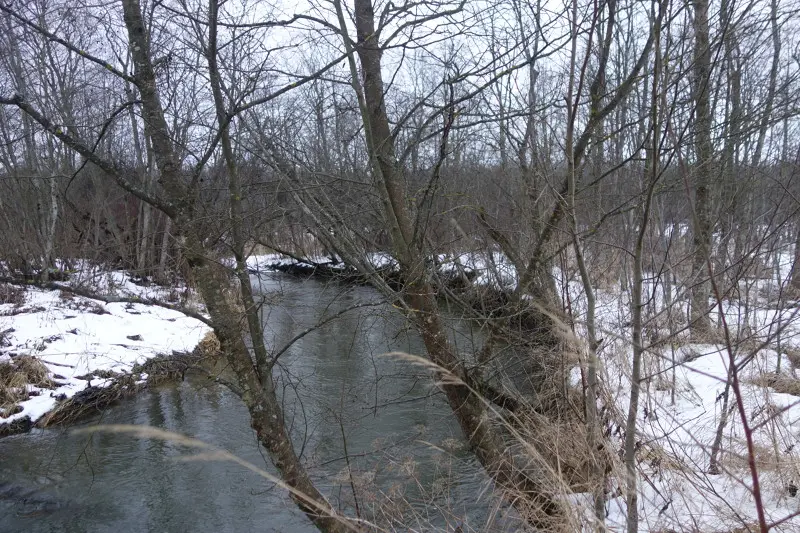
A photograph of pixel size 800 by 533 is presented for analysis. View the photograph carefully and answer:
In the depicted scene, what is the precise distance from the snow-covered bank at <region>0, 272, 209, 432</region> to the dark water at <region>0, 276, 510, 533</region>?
628 millimetres

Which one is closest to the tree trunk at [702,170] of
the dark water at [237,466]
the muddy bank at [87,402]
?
the dark water at [237,466]

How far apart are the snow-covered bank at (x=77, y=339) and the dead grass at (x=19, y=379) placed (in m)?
0.07

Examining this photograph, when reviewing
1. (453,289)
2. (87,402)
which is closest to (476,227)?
(453,289)

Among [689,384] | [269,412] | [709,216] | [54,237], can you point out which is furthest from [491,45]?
[54,237]

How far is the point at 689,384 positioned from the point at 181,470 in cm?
585

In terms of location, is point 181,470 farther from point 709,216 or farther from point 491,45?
point 709,216

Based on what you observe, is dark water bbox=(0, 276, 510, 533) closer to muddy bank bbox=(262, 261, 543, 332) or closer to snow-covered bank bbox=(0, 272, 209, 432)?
muddy bank bbox=(262, 261, 543, 332)

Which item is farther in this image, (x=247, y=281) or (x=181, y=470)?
(x=181, y=470)

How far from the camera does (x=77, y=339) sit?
9297mm

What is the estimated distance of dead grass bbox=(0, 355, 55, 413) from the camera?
7332 mm

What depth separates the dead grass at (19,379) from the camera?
7332 millimetres

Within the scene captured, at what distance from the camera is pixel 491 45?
366cm

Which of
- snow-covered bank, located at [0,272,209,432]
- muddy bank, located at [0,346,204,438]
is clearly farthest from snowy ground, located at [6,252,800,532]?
muddy bank, located at [0,346,204,438]

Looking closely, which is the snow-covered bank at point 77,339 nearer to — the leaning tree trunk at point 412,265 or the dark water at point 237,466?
the dark water at point 237,466
